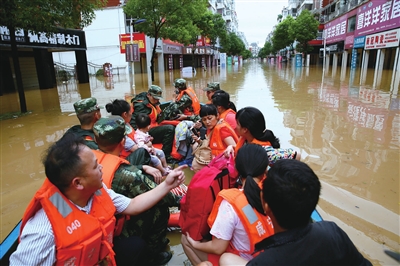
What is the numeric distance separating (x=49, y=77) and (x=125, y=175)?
18.3 metres

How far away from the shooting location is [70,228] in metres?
1.35

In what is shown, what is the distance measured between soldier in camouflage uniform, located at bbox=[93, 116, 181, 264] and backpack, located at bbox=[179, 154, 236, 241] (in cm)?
27

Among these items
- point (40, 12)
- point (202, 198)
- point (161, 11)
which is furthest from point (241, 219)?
point (161, 11)

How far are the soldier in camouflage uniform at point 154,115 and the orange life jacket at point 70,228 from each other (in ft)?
11.2

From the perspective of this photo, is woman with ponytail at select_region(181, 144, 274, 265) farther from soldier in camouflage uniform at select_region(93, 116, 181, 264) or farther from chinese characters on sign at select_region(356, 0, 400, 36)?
chinese characters on sign at select_region(356, 0, 400, 36)

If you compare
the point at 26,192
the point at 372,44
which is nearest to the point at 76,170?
the point at 26,192

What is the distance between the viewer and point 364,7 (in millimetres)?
26656

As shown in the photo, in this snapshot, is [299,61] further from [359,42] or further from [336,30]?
[359,42]

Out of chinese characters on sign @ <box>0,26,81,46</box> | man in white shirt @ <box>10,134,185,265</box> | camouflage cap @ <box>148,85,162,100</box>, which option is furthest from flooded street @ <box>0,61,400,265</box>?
chinese characters on sign @ <box>0,26,81,46</box>

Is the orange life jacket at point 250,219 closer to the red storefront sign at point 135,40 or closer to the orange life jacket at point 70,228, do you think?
the orange life jacket at point 70,228

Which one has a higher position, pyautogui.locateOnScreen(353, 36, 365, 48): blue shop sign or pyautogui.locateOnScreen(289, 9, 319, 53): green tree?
pyautogui.locateOnScreen(289, 9, 319, 53): green tree

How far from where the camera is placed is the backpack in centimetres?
191

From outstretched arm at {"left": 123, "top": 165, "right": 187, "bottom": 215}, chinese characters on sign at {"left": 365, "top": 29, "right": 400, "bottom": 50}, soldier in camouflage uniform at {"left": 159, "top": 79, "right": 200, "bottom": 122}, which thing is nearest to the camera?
outstretched arm at {"left": 123, "top": 165, "right": 187, "bottom": 215}

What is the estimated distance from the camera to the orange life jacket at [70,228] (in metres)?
1.32
